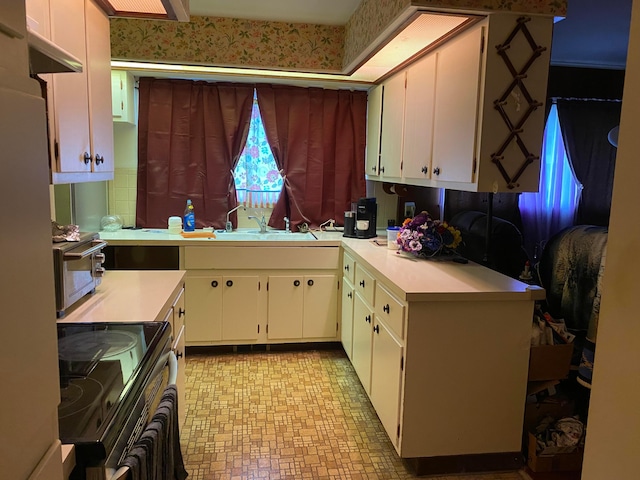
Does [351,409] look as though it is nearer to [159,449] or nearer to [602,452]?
[159,449]

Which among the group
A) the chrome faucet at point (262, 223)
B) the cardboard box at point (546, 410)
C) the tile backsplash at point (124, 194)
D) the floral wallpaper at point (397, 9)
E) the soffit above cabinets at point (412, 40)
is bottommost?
the cardboard box at point (546, 410)

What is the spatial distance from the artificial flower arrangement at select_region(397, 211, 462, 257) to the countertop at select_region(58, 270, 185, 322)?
1.34 metres

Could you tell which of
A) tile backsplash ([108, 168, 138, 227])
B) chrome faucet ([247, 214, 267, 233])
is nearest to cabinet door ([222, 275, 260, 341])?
chrome faucet ([247, 214, 267, 233])

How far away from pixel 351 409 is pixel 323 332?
2.96 ft

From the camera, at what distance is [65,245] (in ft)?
6.38

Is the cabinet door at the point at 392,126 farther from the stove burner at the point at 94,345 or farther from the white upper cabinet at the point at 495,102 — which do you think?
the stove burner at the point at 94,345

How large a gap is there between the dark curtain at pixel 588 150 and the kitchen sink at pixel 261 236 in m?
2.16

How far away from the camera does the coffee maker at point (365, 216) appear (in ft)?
12.6

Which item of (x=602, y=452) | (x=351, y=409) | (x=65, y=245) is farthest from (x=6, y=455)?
(x=351, y=409)

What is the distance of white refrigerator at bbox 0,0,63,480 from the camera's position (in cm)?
51

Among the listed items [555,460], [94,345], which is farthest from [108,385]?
[555,460]

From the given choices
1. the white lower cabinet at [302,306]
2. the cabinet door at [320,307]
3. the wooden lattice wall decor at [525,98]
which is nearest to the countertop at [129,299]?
the white lower cabinet at [302,306]

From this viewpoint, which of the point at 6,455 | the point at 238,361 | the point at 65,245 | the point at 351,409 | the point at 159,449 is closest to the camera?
the point at 6,455

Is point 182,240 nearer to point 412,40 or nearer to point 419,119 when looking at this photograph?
point 419,119
